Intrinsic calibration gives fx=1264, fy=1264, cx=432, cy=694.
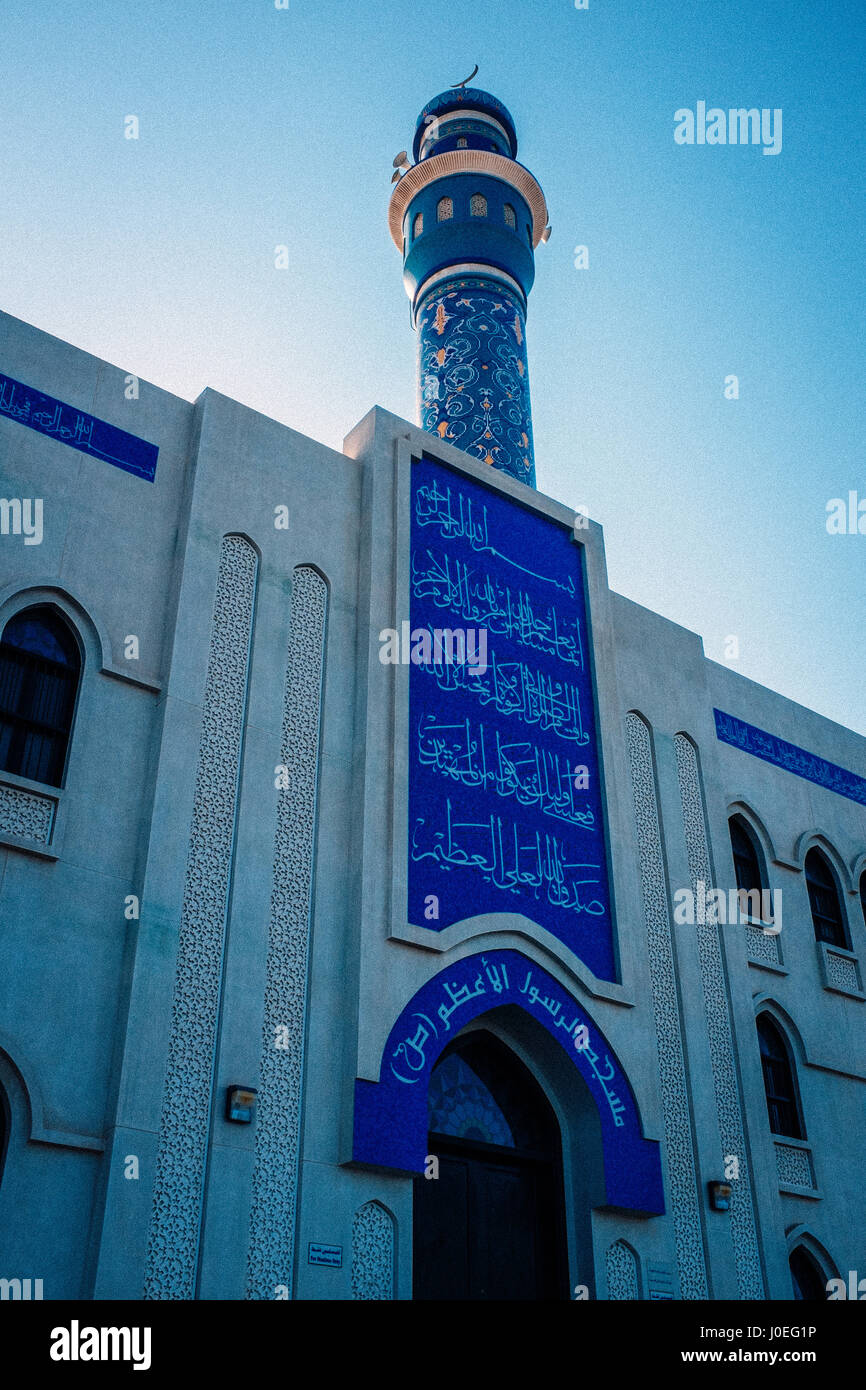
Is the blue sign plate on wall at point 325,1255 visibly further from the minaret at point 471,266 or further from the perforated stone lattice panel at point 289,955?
the minaret at point 471,266

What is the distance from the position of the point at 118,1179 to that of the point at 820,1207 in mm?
5310

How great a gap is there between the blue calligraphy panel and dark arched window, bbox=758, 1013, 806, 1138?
208 centimetres

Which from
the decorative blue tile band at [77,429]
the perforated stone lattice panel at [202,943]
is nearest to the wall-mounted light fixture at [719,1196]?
the perforated stone lattice panel at [202,943]

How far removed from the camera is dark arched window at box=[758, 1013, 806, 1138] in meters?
8.94

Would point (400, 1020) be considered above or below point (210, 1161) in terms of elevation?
above

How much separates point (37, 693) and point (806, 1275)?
6.30 m

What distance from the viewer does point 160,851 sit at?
6211mm

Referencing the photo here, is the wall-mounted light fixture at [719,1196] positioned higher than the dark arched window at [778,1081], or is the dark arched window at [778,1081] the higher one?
the dark arched window at [778,1081]

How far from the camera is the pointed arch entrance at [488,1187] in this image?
6695mm

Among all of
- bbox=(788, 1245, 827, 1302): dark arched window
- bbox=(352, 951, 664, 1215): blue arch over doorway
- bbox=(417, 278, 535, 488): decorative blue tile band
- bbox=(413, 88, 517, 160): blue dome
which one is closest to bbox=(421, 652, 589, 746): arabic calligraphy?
bbox=(352, 951, 664, 1215): blue arch over doorway

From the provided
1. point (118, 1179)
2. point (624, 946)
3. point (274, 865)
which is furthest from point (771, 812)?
point (118, 1179)

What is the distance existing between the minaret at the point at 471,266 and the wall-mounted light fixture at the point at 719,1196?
5598mm

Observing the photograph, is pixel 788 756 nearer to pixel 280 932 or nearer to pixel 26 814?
pixel 280 932
